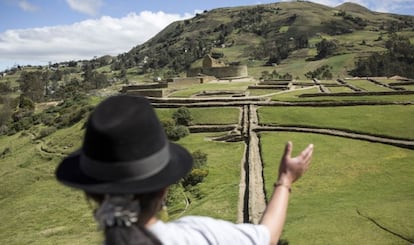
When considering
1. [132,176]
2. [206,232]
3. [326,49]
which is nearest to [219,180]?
[206,232]

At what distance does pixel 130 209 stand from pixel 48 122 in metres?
44.7

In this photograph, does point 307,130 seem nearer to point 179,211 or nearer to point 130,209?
point 179,211

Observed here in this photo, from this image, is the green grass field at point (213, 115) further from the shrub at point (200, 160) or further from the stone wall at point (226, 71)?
the stone wall at point (226, 71)

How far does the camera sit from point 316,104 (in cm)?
2980

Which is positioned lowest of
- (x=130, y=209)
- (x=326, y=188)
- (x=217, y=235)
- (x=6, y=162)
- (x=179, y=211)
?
(x=6, y=162)

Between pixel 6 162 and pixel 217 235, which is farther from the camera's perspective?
pixel 6 162

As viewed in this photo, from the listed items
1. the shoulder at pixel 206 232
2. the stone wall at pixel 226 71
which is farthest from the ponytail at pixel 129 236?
the stone wall at pixel 226 71

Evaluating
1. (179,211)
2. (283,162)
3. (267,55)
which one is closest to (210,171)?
(179,211)

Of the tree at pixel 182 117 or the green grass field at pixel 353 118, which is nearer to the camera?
the green grass field at pixel 353 118

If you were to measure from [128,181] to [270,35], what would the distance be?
131 meters

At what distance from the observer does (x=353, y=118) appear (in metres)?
25.3

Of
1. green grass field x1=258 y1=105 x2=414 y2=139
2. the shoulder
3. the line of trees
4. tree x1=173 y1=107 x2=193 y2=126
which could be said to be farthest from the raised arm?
the line of trees

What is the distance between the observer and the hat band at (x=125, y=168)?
184 centimetres

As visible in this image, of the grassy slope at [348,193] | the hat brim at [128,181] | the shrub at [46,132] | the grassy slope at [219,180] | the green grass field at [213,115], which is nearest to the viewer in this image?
the hat brim at [128,181]
